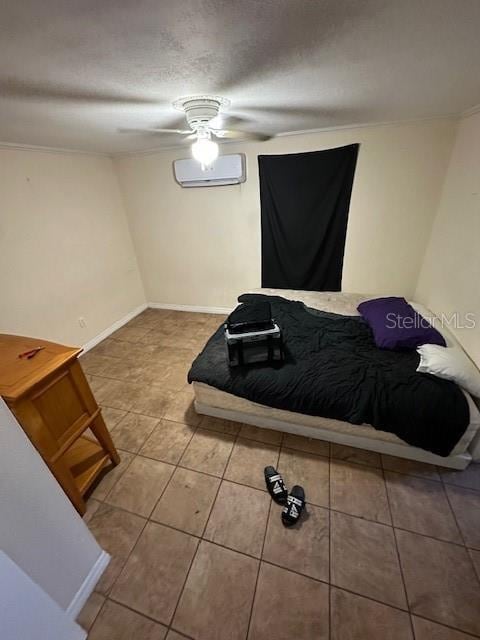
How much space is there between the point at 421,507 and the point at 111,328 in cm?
345

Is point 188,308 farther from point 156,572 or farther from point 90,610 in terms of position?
point 90,610

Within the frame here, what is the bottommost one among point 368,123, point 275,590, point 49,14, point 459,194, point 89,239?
point 275,590

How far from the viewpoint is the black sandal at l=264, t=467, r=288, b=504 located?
1.45 metres

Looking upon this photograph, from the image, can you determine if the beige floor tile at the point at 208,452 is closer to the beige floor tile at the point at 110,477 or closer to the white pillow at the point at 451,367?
the beige floor tile at the point at 110,477

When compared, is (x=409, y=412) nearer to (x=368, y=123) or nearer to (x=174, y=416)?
(x=174, y=416)

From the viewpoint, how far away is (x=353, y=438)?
1698mm

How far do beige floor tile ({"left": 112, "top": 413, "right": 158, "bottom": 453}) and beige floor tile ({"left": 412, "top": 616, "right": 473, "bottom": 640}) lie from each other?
169cm

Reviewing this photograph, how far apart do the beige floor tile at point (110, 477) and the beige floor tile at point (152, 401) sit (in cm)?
36

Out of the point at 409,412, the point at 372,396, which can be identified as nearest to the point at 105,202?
the point at 372,396

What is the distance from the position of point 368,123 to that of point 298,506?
9.91ft

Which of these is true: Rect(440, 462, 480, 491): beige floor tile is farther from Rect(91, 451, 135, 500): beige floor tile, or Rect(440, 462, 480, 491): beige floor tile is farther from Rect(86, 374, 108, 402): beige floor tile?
Rect(86, 374, 108, 402): beige floor tile

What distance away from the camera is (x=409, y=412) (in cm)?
147

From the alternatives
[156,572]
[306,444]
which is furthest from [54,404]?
[306,444]

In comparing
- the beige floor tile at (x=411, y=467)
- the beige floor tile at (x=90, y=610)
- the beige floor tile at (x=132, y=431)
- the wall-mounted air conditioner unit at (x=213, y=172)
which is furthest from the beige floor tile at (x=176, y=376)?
A: the wall-mounted air conditioner unit at (x=213, y=172)
